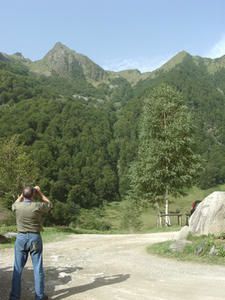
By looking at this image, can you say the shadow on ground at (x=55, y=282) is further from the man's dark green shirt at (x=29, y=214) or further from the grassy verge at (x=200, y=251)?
the grassy verge at (x=200, y=251)

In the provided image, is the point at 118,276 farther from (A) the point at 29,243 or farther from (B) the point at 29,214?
(B) the point at 29,214

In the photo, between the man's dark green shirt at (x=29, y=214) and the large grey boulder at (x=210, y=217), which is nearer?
the man's dark green shirt at (x=29, y=214)

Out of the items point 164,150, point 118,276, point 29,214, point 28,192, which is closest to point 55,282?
point 118,276

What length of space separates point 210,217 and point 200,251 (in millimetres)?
3051

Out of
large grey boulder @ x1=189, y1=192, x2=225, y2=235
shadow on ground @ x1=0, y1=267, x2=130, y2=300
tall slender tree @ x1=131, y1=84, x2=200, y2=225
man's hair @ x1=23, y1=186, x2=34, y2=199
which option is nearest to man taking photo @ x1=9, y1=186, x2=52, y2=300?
man's hair @ x1=23, y1=186, x2=34, y2=199

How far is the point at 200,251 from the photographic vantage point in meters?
15.3

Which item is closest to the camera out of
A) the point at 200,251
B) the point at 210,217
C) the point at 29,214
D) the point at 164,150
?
the point at 29,214

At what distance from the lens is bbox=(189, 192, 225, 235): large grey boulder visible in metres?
17.7

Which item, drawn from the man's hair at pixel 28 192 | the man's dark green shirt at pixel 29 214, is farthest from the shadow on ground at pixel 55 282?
the man's hair at pixel 28 192

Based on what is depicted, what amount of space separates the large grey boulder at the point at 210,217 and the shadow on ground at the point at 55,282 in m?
6.58

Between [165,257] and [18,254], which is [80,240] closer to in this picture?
[165,257]

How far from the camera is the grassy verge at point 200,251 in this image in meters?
14.6

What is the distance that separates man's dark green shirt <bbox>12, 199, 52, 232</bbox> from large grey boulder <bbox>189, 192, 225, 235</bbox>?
402 inches

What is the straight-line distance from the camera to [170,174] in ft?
117
